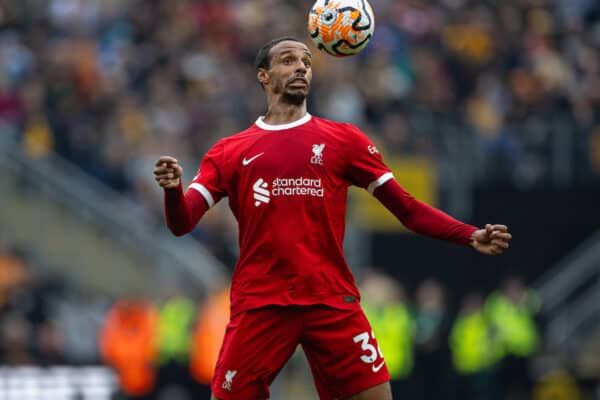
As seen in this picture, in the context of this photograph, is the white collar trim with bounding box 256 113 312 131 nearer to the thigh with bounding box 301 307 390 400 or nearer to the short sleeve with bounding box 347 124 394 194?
the short sleeve with bounding box 347 124 394 194

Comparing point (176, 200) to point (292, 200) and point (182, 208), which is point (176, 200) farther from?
point (292, 200)

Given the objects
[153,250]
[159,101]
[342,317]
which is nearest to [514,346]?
[153,250]

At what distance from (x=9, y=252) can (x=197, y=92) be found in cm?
401

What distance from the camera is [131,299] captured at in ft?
56.5

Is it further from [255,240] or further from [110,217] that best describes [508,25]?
[255,240]

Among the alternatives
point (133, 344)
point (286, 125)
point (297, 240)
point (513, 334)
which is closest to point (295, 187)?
point (297, 240)

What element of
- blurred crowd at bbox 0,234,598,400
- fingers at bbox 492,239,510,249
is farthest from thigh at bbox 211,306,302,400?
blurred crowd at bbox 0,234,598,400

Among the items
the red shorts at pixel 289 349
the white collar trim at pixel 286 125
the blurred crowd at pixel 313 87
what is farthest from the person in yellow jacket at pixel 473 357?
the white collar trim at pixel 286 125

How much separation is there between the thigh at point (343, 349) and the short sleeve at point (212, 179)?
0.88 m

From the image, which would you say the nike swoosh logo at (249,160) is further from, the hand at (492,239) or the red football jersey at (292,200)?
the hand at (492,239)

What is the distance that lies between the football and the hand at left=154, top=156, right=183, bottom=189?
1293 millimetres

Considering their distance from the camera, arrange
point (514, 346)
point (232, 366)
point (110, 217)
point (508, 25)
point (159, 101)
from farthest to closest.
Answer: point (508, 25) < point (159, 101) < point (110, 217) < point (514, 346) < point (232, 366)

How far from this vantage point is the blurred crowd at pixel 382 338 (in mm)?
15859

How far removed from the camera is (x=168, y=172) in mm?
7453
